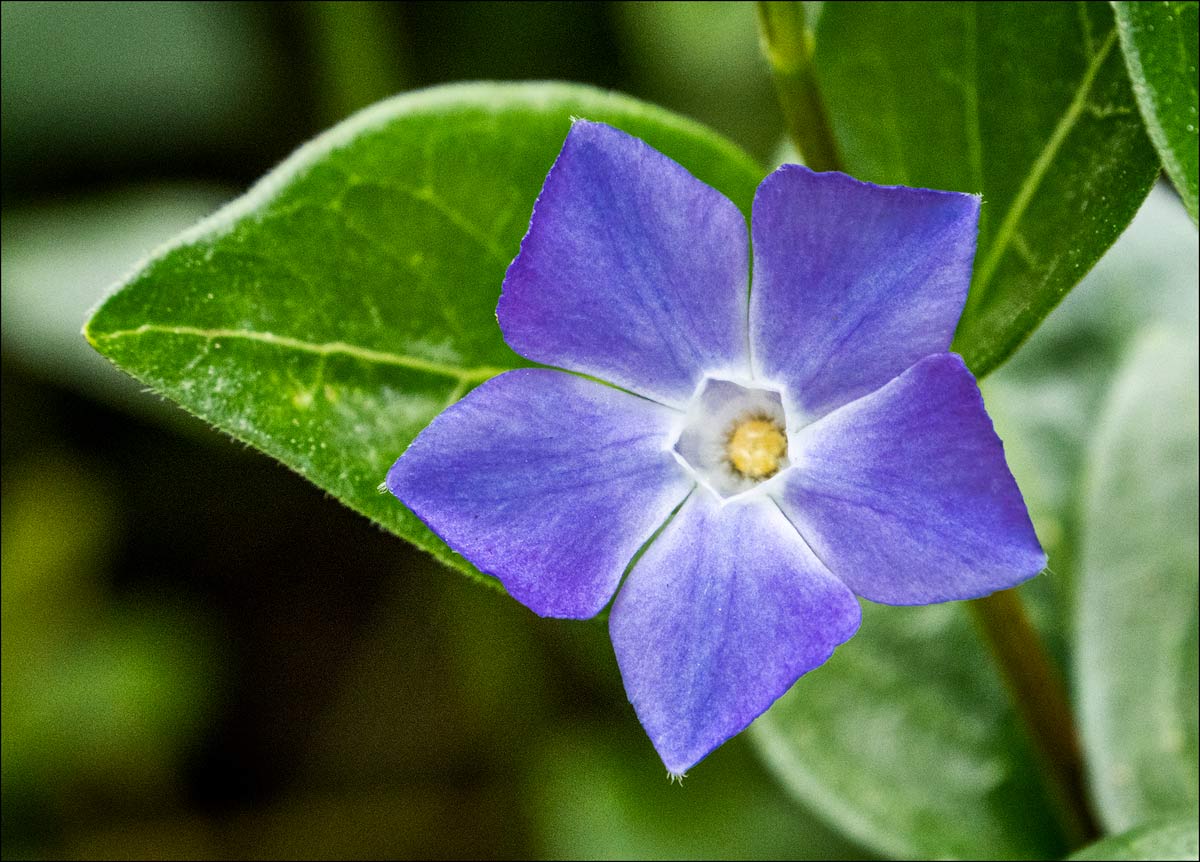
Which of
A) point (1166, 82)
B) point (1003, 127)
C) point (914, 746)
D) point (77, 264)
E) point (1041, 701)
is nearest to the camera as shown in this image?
point (1166, 82)

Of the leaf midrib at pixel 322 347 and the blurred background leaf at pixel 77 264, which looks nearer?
the leaf midrib at pixel 322 347

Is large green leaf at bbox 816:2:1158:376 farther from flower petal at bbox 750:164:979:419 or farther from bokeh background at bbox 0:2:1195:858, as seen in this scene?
bokeh background at bbox 0:2:1195:858

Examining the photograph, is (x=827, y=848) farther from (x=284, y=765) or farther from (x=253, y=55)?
(x=253, y=55)

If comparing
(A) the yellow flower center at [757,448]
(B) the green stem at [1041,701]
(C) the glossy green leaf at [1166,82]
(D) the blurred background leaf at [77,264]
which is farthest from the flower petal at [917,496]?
(D) the blurred background leaf at [77,264]

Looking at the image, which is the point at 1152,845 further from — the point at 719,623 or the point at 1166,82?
the point at 1166,82

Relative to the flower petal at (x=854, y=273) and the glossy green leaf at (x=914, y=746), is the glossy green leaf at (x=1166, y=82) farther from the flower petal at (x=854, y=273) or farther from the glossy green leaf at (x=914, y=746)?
the glossy green leaf at (x=914, y=746)

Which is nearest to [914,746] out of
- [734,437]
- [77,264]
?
[734,437]

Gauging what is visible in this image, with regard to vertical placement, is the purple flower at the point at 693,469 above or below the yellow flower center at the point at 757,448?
above
